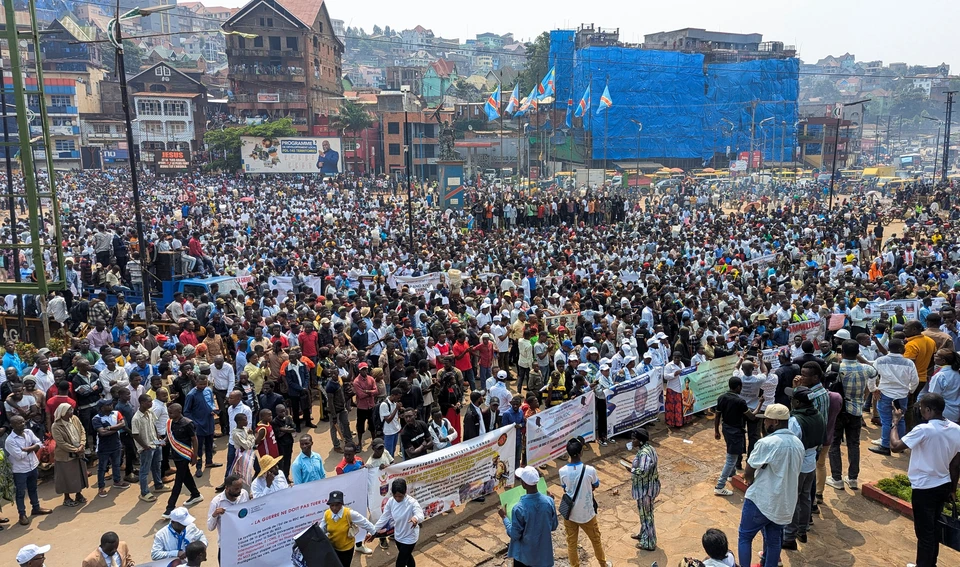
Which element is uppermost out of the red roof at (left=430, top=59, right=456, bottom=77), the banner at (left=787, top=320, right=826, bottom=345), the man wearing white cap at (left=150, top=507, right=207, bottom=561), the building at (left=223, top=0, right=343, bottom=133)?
the red roof at (left=430, top=59, right=456, bottom=77)

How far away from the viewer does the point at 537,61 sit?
85875 mm

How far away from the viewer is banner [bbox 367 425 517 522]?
7.48 meters

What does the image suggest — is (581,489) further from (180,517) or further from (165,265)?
(165,265)

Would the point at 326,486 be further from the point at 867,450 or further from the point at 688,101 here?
the point at 688,101

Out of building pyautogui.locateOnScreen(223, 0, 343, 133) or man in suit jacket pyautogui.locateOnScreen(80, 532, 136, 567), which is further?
building pyautogui.locateOnScreen(223, 0, 343, 133)

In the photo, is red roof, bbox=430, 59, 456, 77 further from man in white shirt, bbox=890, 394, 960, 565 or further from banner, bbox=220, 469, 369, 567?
man in white shirt, bbox=890, 394, 960, 565

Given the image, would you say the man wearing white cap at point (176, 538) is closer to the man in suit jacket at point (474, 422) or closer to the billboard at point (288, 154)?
the man in suit jacket at point (474, 422)

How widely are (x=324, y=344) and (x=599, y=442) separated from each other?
496 cm

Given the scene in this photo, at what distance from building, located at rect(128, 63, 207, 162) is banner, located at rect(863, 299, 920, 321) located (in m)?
63.5

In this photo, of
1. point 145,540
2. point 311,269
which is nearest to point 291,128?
point 311,269

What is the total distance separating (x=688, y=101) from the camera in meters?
71.0

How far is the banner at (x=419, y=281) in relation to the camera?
1788 centimetres

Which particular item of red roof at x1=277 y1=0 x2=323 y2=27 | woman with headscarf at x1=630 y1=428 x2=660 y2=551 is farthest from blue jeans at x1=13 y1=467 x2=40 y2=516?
red roof at x1=277 y1=0 x2=323 y2=27

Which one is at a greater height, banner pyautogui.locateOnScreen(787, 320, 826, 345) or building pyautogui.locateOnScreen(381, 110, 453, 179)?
building pyautogui.locateOnScreen(381, 110, 453, 179)
